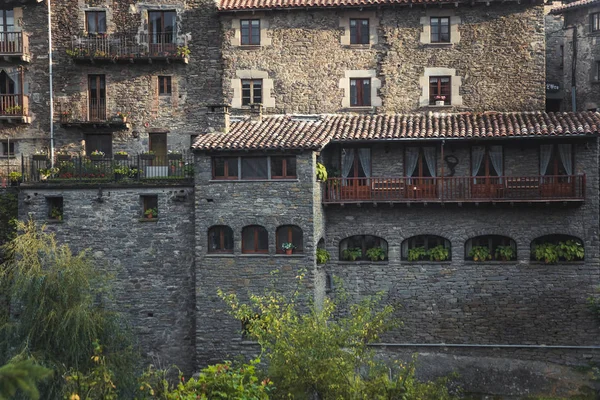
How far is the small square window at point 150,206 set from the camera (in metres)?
29.3

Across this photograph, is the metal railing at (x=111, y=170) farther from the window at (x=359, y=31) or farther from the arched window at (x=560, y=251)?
the arched window at (x=560, y=251)

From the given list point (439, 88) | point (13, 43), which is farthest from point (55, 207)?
point (439, 88)

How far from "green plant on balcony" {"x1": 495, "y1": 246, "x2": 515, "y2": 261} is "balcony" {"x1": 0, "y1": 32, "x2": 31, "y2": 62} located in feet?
71.8

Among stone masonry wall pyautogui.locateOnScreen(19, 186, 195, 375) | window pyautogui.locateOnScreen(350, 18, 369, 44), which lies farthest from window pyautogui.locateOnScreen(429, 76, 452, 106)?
stone masonry wall pyautogui.locateOnScreen(19, 186, 195, 375)

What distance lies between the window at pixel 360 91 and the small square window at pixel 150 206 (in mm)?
9564

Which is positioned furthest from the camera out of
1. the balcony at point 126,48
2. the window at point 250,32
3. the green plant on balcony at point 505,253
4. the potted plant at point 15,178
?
the balcony at point 126,48

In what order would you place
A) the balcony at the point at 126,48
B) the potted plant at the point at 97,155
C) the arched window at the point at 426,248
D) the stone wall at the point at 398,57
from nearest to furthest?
the arched window at the point at 426,248 → the potted plant at the point at 97,155 → the stone wall at the point at 398,57 → the balcony at the point at 126,48

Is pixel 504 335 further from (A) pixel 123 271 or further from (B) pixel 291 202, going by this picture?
(A) pixel 123 271

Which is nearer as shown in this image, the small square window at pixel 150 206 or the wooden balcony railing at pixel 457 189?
the wooden balcony railing at pixel 457 189

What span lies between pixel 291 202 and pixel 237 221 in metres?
2.15

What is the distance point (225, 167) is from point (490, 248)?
1073 centimetres

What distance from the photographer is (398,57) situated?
32.5 metres

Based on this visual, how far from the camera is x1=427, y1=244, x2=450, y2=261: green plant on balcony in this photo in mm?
29055

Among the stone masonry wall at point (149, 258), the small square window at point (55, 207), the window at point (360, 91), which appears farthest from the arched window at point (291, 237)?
the small square window at point (55, 207)
